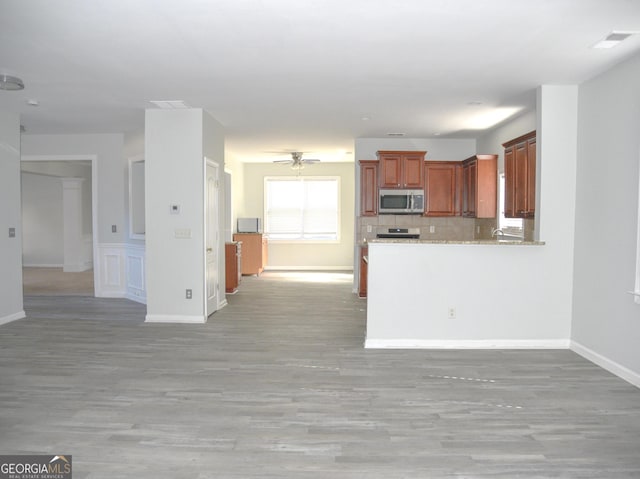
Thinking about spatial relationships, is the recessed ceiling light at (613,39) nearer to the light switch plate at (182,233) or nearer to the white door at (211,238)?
the white door at (211,238)

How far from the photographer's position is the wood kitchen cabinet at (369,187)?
8031 mm

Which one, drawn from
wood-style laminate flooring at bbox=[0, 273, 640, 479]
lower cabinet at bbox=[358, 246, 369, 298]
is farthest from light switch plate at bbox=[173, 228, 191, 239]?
lower cabinet at bbox=[358, 246, 369, 298]

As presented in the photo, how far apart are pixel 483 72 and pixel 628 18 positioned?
1.37 m

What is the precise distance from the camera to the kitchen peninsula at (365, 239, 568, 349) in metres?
4.91

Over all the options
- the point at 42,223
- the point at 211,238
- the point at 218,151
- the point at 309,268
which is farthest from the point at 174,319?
the point at 42,223

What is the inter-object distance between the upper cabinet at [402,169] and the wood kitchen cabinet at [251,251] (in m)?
4.03

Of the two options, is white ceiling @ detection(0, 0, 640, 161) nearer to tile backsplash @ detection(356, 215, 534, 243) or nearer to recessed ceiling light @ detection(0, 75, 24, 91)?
recessed ceiling light @ detection(0, 75, 24, 91)

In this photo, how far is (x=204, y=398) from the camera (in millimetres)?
3521

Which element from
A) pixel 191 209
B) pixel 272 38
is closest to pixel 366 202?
pixel 191 209

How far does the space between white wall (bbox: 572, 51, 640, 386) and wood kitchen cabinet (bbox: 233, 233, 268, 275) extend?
285 inches

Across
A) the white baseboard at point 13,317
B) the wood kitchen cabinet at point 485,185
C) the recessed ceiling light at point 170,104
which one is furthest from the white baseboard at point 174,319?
the wood kitchen cabinet at point 485,185

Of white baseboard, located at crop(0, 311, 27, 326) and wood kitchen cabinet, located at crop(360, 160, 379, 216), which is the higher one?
wood kitchen cabinet, located at crop(360, 160, 379, 216)

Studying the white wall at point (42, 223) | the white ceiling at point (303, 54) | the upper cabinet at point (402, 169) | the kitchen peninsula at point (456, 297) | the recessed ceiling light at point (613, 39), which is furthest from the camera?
the white wall at point (42, 223)

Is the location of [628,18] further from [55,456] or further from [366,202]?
[366,202]
